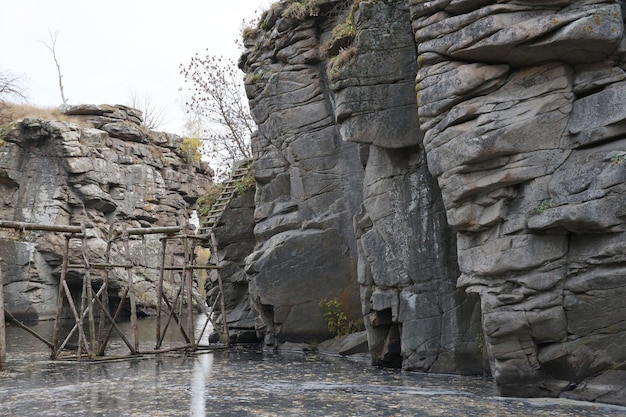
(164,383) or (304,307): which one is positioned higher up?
(304,307)

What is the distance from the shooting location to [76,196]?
4644 centimetres

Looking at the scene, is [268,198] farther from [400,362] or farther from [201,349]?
[400,362]

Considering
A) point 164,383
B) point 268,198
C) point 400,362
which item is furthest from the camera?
point 268,198

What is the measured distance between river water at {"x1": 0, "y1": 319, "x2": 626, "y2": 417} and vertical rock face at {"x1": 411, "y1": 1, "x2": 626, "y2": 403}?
1093 millimetres

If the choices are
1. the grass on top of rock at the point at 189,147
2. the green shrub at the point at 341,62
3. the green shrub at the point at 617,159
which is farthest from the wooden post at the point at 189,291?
the grass on top of rock at the point at 189,147

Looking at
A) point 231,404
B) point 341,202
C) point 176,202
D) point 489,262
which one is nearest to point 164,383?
point 231,404

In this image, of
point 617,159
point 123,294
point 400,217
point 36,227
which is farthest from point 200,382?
point 617,159

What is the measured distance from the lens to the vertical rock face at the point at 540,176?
1404 cm

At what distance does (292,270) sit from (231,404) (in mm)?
11232

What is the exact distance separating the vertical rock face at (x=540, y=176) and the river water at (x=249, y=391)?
109 cm

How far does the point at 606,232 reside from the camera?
549 inches

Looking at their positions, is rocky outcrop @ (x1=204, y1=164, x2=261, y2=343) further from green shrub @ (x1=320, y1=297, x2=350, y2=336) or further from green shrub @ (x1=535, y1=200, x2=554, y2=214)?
green shrub @ (x1=535, y1=200, x2=554, y2=214)

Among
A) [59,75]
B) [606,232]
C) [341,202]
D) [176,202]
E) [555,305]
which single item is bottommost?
[555,305]

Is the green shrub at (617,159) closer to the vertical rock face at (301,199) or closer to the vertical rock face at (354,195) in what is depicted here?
the vertical rock face at (354,195)
